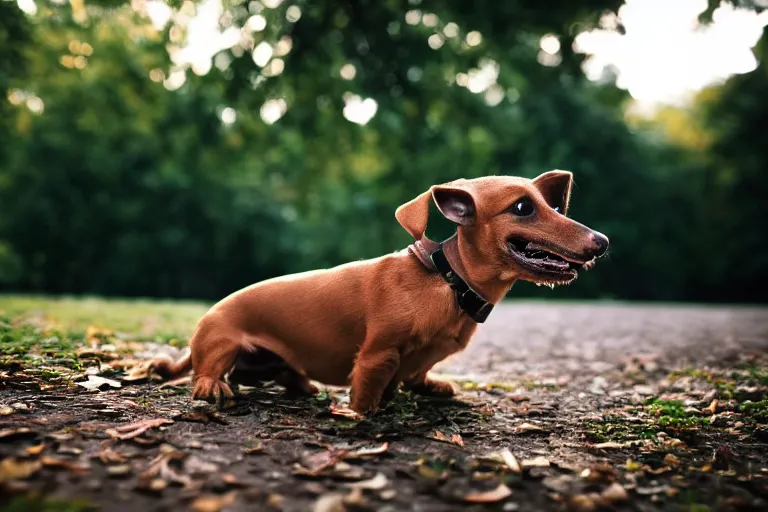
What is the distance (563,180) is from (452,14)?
547 cm

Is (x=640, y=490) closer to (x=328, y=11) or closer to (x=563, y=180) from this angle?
(x=563, y=180)

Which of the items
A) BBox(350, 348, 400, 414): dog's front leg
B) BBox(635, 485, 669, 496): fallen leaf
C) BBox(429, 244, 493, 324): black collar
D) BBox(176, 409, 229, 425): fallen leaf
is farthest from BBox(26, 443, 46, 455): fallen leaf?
BBox(635, 485, 669, 496): fallen leaf

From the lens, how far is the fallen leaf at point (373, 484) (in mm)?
2441

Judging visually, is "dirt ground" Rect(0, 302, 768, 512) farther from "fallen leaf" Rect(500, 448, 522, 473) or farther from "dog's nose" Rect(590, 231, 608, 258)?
"dog's nose" Rect(590, 231, 608, 258)

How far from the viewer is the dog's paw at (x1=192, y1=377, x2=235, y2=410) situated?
3623 millimetres

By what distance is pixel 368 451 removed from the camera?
2863 millimetres

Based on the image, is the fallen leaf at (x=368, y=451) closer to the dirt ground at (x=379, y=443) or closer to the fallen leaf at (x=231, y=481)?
the dirt ground at (x=379, y=443)

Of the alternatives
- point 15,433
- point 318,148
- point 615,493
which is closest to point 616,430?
point 615,493

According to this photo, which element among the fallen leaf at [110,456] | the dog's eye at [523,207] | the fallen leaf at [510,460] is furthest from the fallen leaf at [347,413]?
the dog's eye at [523,207]

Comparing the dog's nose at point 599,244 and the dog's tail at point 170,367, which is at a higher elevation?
the dog's nose at point 599,244

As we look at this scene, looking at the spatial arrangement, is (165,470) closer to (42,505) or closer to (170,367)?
(42,505)

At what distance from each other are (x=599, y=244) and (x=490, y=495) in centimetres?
149

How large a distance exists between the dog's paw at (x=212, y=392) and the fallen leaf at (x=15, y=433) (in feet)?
3.37

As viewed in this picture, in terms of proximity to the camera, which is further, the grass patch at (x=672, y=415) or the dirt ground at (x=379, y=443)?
the grass patch at (x=672, y=415)
